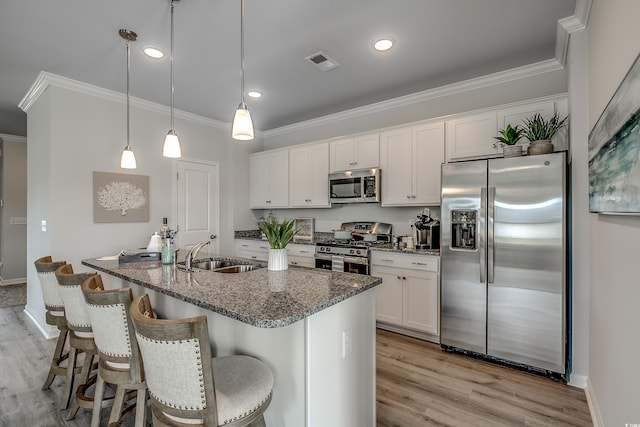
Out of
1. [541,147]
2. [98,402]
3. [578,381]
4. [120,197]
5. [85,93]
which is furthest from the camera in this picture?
[120,197]

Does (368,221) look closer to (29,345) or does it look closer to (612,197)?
(612,197)

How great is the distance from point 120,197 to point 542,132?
4.52m

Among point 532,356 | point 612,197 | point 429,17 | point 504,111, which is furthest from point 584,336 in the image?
point 429,17

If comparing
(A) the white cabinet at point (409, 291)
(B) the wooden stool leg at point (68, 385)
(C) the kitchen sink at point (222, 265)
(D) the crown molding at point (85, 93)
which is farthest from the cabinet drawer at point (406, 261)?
(D) the crown molding at point (85, 93)

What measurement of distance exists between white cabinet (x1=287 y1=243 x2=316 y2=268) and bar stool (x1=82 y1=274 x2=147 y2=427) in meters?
2.66

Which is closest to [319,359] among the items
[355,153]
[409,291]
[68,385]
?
[68,385]

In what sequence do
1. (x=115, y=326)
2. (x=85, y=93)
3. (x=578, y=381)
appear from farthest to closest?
(x=85, y=93)
(x=578, y=381)
(x=115, y=326)

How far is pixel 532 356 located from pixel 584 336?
0.40 metres

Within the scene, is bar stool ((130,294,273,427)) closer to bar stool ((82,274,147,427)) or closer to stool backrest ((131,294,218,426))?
stool backrest ((131,294,218,426))

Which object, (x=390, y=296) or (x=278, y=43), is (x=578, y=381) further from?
(x=278, y=43)

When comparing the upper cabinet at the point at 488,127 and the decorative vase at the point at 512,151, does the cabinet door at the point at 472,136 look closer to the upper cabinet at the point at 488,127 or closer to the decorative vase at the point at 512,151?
the upper cabinet at the point at 488,127

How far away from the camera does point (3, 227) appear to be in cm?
576

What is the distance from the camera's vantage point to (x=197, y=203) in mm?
4652

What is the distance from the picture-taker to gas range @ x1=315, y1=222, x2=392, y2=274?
3598 mm
